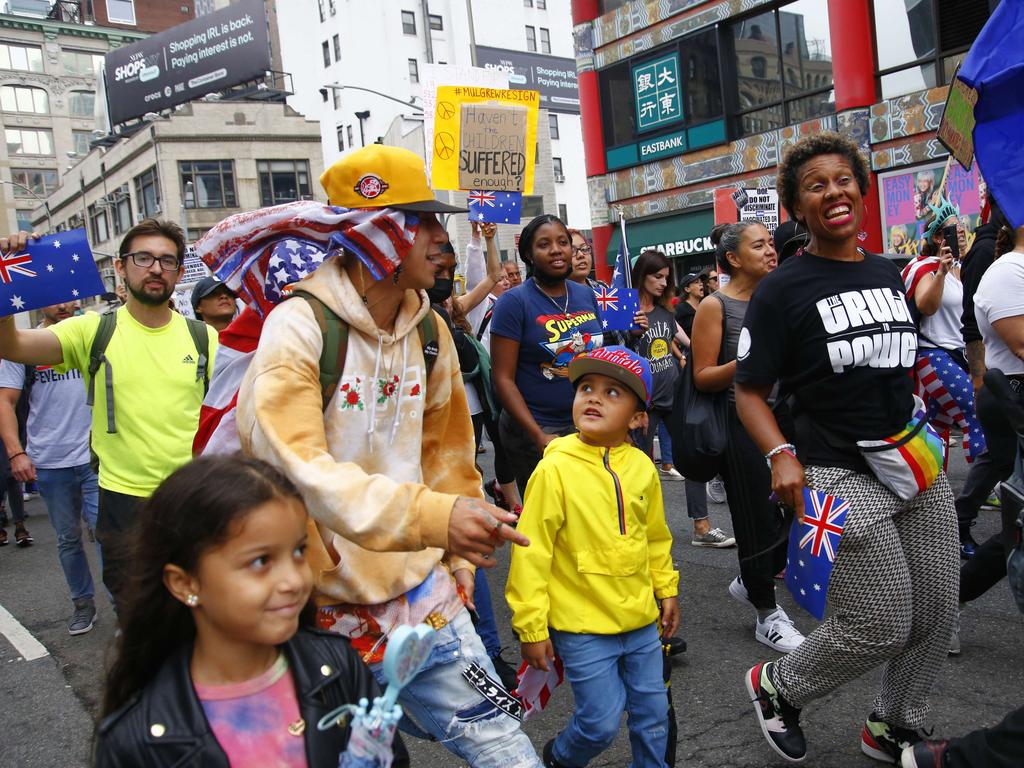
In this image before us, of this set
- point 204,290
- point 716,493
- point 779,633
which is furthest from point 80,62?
point 779,633

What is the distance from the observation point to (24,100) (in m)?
71.4

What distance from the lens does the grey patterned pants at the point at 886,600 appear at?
9.75 ft

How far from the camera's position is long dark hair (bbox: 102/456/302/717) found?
5.98ft

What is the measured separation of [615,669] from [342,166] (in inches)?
66.7

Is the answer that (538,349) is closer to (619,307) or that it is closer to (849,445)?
(619,307)

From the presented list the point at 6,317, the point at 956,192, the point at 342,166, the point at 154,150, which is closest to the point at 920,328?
the point at 342,166

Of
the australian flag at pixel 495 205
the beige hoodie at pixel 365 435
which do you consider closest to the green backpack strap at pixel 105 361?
the beige hoodie at pixel 365 435

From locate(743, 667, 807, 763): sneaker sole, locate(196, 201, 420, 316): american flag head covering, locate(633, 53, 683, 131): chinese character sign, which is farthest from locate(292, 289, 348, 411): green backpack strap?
locate(633, 53, 683, 131): chinese character sign

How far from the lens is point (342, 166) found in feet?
8.04

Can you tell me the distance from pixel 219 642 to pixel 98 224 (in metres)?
59.7

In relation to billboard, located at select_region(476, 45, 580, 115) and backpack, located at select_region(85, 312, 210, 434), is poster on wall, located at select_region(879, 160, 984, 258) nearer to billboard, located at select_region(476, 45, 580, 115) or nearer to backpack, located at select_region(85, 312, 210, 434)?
backpack, located at select_region(85, 312, 210, 434)

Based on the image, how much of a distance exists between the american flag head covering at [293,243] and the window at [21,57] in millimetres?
80871

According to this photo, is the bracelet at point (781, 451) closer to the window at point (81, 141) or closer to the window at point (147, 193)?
the window at point (147, 193)

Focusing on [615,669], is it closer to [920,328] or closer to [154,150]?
[920,328]
